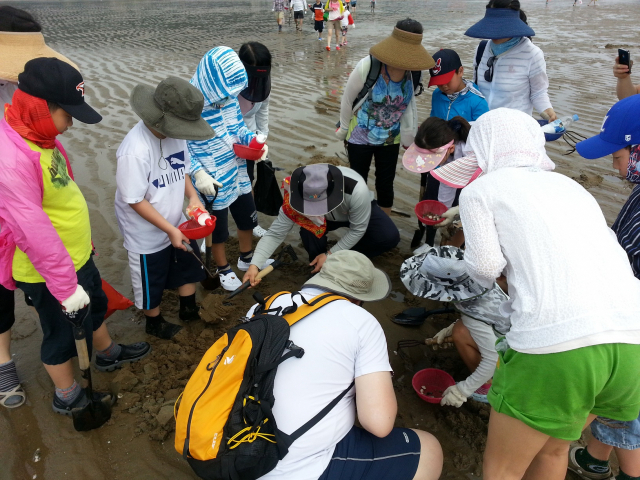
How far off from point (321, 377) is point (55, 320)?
4.54 ft

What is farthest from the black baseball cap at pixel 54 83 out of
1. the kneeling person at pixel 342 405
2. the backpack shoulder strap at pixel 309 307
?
the kneeling person at pixel 342 405

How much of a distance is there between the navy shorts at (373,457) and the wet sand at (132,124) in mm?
494

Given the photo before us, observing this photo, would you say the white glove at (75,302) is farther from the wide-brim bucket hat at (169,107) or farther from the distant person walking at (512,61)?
the distant person walking at (512,61)

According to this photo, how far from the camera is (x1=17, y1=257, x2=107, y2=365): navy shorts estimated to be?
2027 millimetres

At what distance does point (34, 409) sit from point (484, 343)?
243cm

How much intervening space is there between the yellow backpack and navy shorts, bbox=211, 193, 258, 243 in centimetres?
166

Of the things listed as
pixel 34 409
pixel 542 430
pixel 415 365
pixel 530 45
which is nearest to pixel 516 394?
pixel 542 430

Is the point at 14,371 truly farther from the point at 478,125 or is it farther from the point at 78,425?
the point at 478,125

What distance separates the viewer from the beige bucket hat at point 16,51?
8.00ft

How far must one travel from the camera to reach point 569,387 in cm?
137

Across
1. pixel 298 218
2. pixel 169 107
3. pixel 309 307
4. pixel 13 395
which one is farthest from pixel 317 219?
pixel 13 395

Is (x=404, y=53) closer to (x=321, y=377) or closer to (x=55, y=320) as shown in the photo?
(x=321, y=377)

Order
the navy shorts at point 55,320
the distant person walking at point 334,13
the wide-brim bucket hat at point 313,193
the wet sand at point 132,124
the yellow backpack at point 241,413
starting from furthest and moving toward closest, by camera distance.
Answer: the distant person walking at point 334,13, the wide-brim bucket hat at point 313,193, the wet sand at point 132,124, the navy shorts at point 55,320, the yellow backpack at point 241,413

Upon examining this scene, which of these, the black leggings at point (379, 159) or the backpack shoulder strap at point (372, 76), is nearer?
the backpack shoulder strap at point (372, 76)
